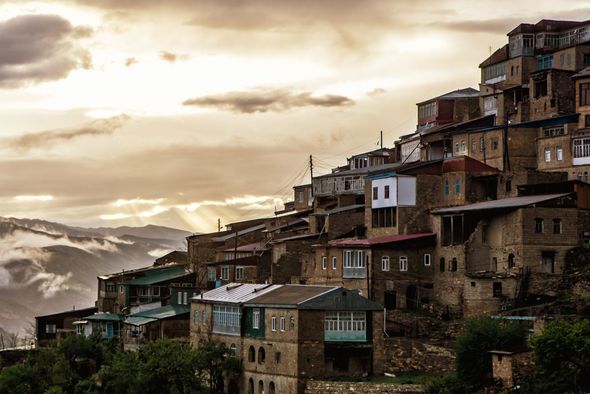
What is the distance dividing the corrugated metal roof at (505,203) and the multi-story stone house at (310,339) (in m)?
10.9

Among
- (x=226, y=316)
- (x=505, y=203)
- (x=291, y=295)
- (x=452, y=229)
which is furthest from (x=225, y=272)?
(x=505, y=203)

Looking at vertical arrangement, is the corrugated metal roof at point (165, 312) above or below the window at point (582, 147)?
below

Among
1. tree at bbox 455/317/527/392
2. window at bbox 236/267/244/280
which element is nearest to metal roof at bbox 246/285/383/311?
tree at bbox 455/317/527/392

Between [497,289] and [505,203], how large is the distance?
252 inches

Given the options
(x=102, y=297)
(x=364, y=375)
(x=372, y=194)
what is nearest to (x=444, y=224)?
(x=372, y=194)

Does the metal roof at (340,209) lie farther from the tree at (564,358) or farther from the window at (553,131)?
the tree at (564,358)

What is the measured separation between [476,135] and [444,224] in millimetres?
14424

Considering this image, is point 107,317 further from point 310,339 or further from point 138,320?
point 310,339

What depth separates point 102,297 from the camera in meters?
119

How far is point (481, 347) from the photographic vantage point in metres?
65.6

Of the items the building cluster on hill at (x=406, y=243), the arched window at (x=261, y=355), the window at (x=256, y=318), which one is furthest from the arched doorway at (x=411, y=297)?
the arched window at (x=261, y=355)

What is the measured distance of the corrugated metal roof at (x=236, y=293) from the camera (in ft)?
270

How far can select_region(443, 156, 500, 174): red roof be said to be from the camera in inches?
3533

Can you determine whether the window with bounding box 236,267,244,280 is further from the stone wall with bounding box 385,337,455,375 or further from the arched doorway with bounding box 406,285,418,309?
the stone wall with bounding box 385,337,455,375
